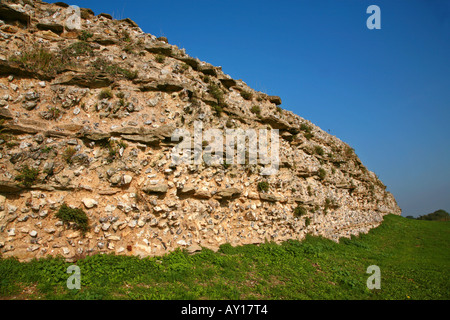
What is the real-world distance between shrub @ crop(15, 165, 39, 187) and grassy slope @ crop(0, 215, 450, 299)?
257 cm

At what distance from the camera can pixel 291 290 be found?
7.73m

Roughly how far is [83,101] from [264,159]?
33.9 feet

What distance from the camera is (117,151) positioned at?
954 cm

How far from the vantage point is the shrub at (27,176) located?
7727mm

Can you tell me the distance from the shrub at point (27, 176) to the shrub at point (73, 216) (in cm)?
138

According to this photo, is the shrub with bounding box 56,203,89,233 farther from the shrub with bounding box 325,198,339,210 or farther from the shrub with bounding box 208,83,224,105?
the shrub with bounding box 325,198,339,210

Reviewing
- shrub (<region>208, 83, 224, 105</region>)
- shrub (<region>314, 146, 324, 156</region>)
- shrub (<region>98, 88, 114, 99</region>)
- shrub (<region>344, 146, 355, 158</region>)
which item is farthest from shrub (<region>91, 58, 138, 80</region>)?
shrub (<region>344, 146, 355, 158</region>)

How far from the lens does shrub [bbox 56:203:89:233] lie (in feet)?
25.7

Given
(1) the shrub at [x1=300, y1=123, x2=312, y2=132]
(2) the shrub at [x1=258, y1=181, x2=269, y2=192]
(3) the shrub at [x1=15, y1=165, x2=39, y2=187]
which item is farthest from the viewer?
(1) the shrub at [x1=300, y1=123, x2=312, y2=132]

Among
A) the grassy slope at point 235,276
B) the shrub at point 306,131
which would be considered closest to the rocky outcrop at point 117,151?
the grassy slope at point 235,276

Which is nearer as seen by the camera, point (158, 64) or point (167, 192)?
point (167, 192)
